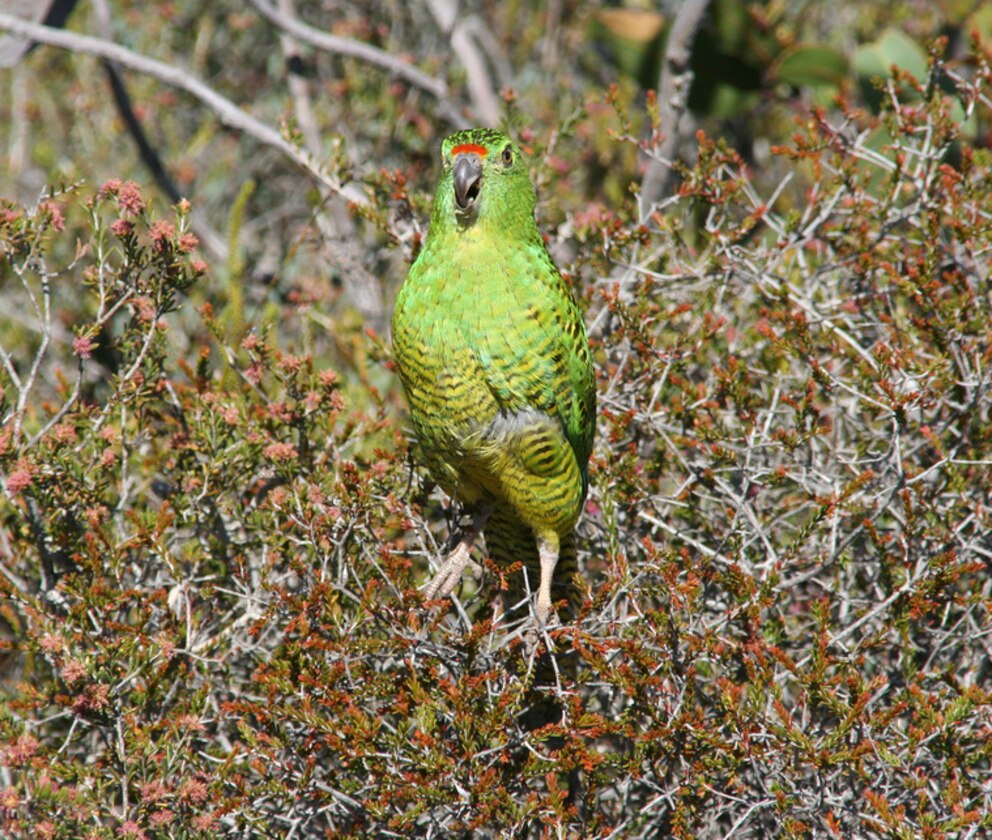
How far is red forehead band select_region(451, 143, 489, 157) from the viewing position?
3.19 meters

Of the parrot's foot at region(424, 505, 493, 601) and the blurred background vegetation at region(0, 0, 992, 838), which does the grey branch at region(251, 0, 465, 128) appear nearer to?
the blurred background vegetation at region(0, 0, 992, 838)

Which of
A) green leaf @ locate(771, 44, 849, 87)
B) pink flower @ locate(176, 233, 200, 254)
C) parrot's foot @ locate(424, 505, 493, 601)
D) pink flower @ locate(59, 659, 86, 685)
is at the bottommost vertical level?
parrot's foot @ locate(424, 505, 493, 601)

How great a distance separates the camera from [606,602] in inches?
115

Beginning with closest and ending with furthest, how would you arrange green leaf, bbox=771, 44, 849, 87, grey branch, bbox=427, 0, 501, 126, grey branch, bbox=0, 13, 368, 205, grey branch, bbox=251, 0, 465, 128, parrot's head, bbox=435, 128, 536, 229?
parrot's head, bbox=435, 128, 536, 229 → grey branch, bbox=0, 13, 368, 205 → green leaf, bbox=771, 44, 849, 87 → grey branch, bbox=251, 0, 465, 128 → grey branch, bbox=427, 0, 501, 126

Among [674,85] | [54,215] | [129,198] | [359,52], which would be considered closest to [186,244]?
[129,198]

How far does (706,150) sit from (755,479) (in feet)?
4.26

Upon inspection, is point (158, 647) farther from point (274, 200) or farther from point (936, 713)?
point (274, 200)

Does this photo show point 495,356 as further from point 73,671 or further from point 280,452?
point 73,671

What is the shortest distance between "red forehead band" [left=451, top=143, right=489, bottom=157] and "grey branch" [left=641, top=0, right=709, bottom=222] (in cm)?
139

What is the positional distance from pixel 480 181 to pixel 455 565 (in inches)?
51.9

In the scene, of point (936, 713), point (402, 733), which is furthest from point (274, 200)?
point (936, 713)

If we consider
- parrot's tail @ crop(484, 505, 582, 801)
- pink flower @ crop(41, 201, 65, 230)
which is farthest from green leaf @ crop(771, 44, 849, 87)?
pink flower @ crop(41, 201, 65, 230)

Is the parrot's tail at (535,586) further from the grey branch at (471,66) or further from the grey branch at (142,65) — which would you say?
the grey branch at (471,66)

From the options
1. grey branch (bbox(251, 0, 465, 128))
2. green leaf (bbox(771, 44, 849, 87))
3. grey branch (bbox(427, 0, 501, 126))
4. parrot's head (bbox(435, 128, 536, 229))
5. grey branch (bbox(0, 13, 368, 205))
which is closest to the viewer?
parrot's head (bbox(435, 128, 536, 229))
